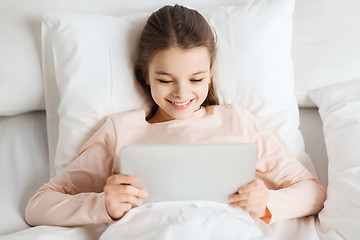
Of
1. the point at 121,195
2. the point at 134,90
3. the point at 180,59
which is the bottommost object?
the point at 121,195

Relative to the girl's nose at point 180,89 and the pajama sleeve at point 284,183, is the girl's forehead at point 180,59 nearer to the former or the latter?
the girl's nose at point 180,89

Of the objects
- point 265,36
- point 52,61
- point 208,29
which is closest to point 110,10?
point 52,61

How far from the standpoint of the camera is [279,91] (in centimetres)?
142

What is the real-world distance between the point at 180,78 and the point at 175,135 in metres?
0.18

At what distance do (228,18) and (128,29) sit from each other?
336 mm

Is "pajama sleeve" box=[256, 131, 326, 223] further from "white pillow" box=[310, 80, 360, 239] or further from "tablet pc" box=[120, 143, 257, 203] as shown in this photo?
"tablet pc" box=[120, 143, 257, 203]

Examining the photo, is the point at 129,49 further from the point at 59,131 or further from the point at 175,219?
the point at 175,219

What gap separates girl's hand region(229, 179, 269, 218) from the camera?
3.46 feet

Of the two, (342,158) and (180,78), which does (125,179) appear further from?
(342,158)

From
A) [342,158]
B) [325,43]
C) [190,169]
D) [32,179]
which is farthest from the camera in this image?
[325,43]

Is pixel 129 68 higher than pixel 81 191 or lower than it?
higher

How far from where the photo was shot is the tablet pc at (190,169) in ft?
3.20

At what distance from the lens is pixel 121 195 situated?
3.50 ft

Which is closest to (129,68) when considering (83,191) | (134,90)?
(134,90)
